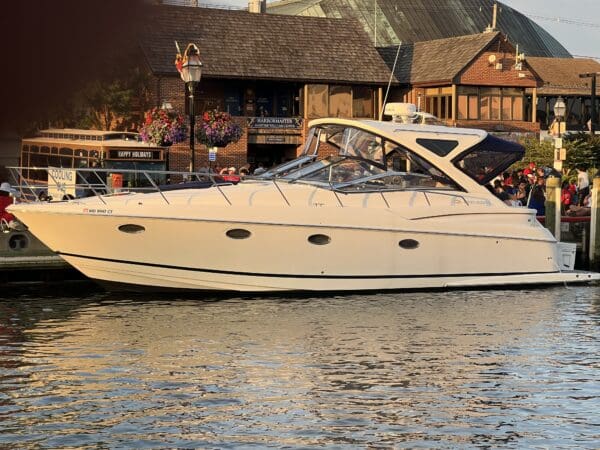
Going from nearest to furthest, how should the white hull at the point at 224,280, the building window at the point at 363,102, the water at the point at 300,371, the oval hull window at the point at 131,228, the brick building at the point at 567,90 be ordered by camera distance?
the water at the point at 300,371
the oval hull window at the point at 131,228
the white hull at the point at 224,280
the building window at the point at 363,102
the brick building at the point at 567,90

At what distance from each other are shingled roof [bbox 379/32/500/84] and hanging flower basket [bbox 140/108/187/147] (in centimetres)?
2746

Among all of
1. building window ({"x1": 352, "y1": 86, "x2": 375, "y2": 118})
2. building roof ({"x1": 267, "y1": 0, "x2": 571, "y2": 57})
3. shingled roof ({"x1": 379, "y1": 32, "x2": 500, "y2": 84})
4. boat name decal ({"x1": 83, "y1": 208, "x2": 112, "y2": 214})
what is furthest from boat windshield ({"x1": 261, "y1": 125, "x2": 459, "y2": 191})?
building roof ({"x1": 267, "y1": 0, "x2": 571, "y2": 57})

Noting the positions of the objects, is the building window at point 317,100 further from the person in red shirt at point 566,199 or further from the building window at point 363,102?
the person in red shirt at point 566,199

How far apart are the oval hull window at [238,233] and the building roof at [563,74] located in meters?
54.4

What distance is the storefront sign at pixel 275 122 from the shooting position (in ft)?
169

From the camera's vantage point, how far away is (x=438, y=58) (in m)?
56.3

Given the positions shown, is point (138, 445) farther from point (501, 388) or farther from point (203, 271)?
point (203, 271)

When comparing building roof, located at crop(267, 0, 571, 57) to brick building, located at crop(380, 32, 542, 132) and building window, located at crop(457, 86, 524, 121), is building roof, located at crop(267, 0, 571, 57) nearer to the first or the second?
brick building, located at crop(380, 32, 542, 132)

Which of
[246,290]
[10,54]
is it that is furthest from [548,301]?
[10,54]

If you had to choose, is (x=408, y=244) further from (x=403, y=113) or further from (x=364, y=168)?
(x=403, y=113)

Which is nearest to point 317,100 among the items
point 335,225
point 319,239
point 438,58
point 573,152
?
point 438,58

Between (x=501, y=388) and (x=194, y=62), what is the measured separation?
13.1 m

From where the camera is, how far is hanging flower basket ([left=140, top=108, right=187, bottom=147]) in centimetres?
2891

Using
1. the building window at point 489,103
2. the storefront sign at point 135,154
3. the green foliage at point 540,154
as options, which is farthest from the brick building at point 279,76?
the storefront sign at point 135,154
